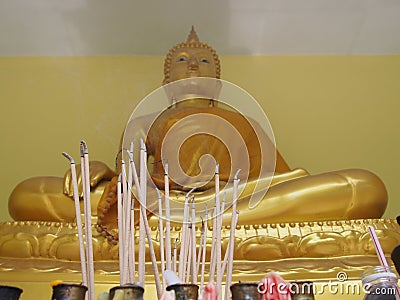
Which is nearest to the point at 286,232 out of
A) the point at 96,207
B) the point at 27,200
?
the point at 96,207

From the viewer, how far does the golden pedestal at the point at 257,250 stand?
207 cm

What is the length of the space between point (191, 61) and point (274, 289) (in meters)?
2.53

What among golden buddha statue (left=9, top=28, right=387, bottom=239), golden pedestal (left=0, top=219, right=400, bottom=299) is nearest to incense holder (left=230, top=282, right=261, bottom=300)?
golden pedestal (left=0, top=219, right=400, bottom=299)

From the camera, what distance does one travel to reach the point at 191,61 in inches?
127

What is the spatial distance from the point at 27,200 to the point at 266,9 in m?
1.50

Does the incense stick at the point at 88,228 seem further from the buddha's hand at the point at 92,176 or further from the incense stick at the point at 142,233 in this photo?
the buddha's hand at the point at 92,176

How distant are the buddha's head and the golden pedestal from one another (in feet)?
3.66

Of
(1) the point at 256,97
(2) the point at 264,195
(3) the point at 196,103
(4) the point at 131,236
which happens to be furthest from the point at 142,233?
(1) the point at 256,97

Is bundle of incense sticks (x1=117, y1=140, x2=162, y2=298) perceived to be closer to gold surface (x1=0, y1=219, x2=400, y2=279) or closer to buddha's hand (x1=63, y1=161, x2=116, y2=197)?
gold surface (x1=0, y1=219, x2=400, y2=279)

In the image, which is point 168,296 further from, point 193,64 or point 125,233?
point 193,64

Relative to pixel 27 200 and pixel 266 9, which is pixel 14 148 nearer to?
pixel 27 200

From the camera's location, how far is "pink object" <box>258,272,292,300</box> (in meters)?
0.76

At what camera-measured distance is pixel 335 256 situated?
86.3 inches

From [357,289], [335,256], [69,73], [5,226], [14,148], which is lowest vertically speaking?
[357,289]
